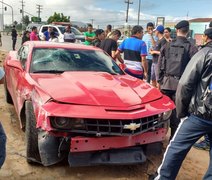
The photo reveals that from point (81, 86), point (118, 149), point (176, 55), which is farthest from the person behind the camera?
point (176, 55)

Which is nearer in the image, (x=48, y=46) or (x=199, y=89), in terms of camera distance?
(x=199, y=89)

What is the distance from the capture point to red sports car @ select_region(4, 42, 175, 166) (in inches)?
131

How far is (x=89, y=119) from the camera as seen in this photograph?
3.37 m

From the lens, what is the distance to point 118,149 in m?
3.62

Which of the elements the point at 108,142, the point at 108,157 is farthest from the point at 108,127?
the point at 108,157

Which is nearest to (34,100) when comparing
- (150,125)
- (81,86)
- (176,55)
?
(81,86)

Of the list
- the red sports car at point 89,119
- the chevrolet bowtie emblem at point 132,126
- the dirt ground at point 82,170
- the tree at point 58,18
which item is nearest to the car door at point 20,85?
the red sports car at point 89,119

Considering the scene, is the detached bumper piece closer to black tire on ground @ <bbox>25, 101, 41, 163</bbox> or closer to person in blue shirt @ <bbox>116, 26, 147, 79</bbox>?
black tire on ground @ <bbox>25, 101, 41, 163</bbox>

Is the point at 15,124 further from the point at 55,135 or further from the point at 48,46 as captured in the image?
the point at 55,135

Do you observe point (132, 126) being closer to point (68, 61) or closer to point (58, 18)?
point (68, 61)

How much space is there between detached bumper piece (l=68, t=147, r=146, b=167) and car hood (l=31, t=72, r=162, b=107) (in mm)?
553

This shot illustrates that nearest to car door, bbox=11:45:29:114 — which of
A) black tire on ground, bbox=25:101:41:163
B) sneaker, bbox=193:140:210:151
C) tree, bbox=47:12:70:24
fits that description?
black tire on ground, bbox=25:101:41:163

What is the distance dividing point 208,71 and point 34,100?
2.02 m

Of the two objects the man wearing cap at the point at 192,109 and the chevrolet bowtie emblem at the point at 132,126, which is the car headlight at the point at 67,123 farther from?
the man wearing cap at the point at 192,109
